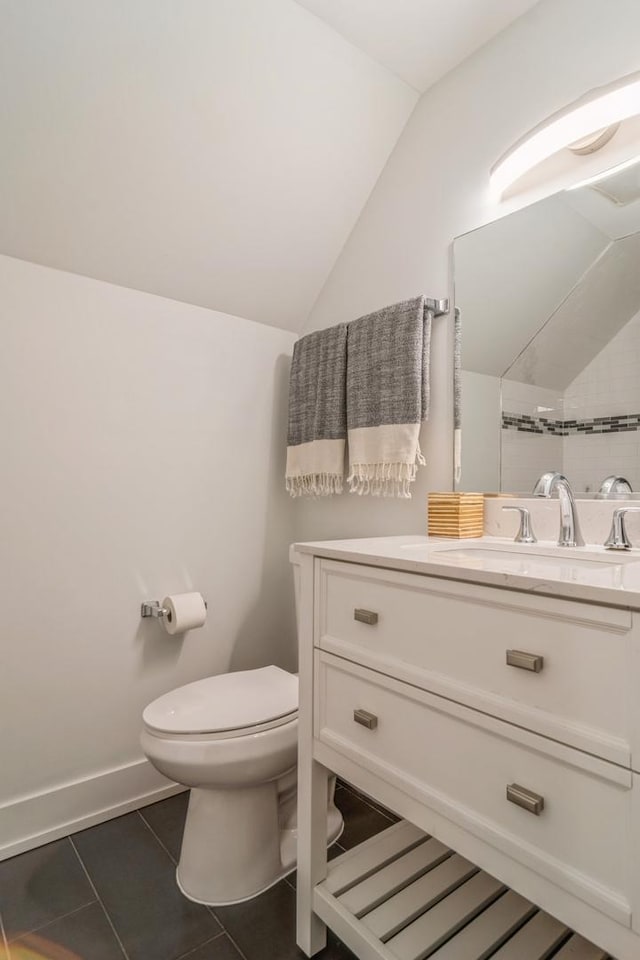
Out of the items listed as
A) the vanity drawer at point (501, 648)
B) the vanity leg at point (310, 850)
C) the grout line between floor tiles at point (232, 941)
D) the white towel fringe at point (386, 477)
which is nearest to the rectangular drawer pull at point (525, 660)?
the vanity drawer at point (501, 648)

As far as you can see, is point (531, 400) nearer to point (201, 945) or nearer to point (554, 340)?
point (554, 340)

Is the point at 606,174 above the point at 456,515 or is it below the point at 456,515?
above

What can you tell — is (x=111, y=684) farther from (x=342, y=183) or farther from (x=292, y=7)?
(x=292, y=7)

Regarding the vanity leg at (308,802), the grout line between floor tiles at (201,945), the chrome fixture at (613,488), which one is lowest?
the grout line between floor tiles at (201,945)

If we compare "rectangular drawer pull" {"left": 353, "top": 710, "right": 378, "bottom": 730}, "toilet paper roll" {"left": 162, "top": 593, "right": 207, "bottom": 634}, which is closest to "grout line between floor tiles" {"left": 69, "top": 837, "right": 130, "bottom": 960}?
"toilet paper roll" {"left": 162, "top": 593, "right": 207, "bottom": 634}

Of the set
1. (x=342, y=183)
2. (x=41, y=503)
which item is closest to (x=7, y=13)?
(x=342, y=183)

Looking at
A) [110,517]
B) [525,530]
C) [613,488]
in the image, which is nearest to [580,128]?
[613,488]

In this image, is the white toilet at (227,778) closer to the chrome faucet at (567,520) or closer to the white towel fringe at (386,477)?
the white towel fringe at (386,477)

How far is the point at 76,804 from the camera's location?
163cm

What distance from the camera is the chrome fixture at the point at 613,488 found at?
4.11 feet

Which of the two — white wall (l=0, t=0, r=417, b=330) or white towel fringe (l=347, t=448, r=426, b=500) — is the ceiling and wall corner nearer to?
white wall (l=0, t=0, r=417, b=330)

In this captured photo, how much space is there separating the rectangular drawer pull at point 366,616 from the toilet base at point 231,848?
0.65 meters

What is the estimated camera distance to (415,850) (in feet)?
4.42

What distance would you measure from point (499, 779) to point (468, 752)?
2.4 inches
